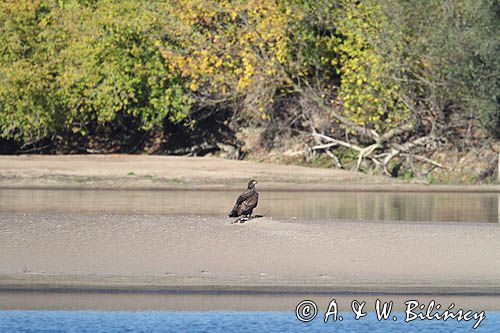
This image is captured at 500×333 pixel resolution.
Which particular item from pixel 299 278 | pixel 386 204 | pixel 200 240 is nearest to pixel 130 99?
pixel 386 204

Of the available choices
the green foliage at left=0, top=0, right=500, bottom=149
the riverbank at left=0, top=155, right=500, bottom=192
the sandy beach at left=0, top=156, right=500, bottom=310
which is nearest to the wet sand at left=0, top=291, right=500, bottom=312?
the sandy beach at left=0, top=156, right=500, bottom=310

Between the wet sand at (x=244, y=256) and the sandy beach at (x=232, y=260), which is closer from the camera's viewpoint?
the sandy beach at (x=232, y=260)

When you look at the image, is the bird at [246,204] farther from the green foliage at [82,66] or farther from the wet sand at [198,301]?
the green foliage at [82,66]

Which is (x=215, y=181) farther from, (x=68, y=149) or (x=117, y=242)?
(x=117, y=242)

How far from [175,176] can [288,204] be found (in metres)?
6.46

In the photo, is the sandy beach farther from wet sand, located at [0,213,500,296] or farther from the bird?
the bird

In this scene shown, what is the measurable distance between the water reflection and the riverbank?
1.34 metres

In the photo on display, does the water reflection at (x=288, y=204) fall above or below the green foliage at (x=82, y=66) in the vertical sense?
Result: below

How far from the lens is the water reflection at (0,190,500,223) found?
1689 centimetres

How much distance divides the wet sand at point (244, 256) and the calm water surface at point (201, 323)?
2.75 ft

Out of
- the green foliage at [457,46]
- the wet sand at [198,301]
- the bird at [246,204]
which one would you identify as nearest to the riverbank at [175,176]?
the green foliage at [457,46]

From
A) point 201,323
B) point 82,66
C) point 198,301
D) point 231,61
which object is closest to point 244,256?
point 198,301

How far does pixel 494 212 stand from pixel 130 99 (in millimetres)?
13499

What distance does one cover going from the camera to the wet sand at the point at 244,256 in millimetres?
10094
